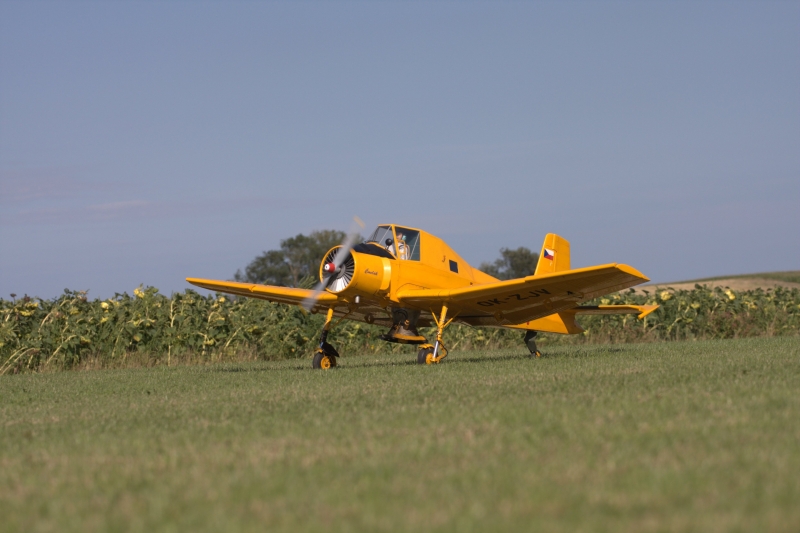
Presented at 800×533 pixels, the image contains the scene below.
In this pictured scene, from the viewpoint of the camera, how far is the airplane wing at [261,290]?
15953mm

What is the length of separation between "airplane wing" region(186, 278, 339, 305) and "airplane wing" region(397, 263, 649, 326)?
1.96 m

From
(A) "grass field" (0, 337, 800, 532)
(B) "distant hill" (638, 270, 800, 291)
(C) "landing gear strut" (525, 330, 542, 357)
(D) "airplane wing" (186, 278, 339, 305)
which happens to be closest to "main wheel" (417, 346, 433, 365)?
(D) "airplane wing" (186, 278, 339, 305)

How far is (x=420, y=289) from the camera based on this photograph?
49.8 feet

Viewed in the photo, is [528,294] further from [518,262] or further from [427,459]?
[518,262]

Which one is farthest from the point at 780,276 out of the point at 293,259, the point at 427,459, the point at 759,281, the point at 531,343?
the point at 427,459

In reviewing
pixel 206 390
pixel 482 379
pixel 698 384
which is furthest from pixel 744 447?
pixel 206 390

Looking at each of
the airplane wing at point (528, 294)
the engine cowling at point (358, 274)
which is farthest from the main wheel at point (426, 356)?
the engine cowling at point (358, 274)

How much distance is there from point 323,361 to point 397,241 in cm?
251

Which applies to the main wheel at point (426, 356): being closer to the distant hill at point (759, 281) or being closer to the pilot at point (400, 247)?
the pilot at point (400, 247)

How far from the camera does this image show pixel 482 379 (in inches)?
419

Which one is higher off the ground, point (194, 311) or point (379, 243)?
point (379, 243)

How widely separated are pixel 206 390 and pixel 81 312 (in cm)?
963

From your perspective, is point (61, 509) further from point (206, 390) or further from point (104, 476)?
point (206, 390)

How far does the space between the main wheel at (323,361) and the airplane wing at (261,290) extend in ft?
3.03
